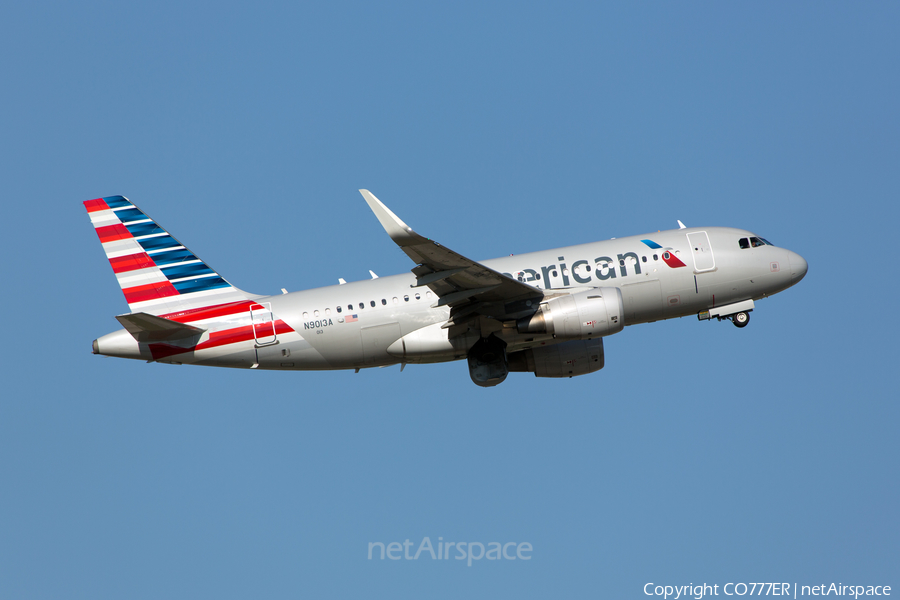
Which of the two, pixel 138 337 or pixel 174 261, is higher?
pixel 174 261

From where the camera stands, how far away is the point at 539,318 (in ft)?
103

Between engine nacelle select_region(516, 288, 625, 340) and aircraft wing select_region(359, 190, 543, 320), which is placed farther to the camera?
engine nacelle select_region(516, 288, 625, 340)

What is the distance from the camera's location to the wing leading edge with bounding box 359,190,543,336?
2684cm

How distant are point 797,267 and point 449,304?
48.2 feet

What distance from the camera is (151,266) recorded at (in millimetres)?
34719

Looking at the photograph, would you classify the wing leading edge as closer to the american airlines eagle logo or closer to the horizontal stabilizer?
the american airlines eagle logo

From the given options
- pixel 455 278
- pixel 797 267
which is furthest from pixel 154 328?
pixel 797 267

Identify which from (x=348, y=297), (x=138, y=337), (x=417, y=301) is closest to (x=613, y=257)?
(x=417, y=301)

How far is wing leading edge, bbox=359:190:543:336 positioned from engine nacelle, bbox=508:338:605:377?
4.58 meters

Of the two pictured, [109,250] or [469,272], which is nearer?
[469,272]

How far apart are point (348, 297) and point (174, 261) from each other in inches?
298

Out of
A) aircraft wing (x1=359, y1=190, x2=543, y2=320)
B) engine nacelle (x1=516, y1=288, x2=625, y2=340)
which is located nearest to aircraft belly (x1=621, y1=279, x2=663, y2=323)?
engine nacelle (x1=516, y1=288, x2=625, y2=340)

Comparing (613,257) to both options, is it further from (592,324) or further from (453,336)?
(453,336)

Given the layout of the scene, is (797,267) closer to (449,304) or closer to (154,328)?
(449,304)
